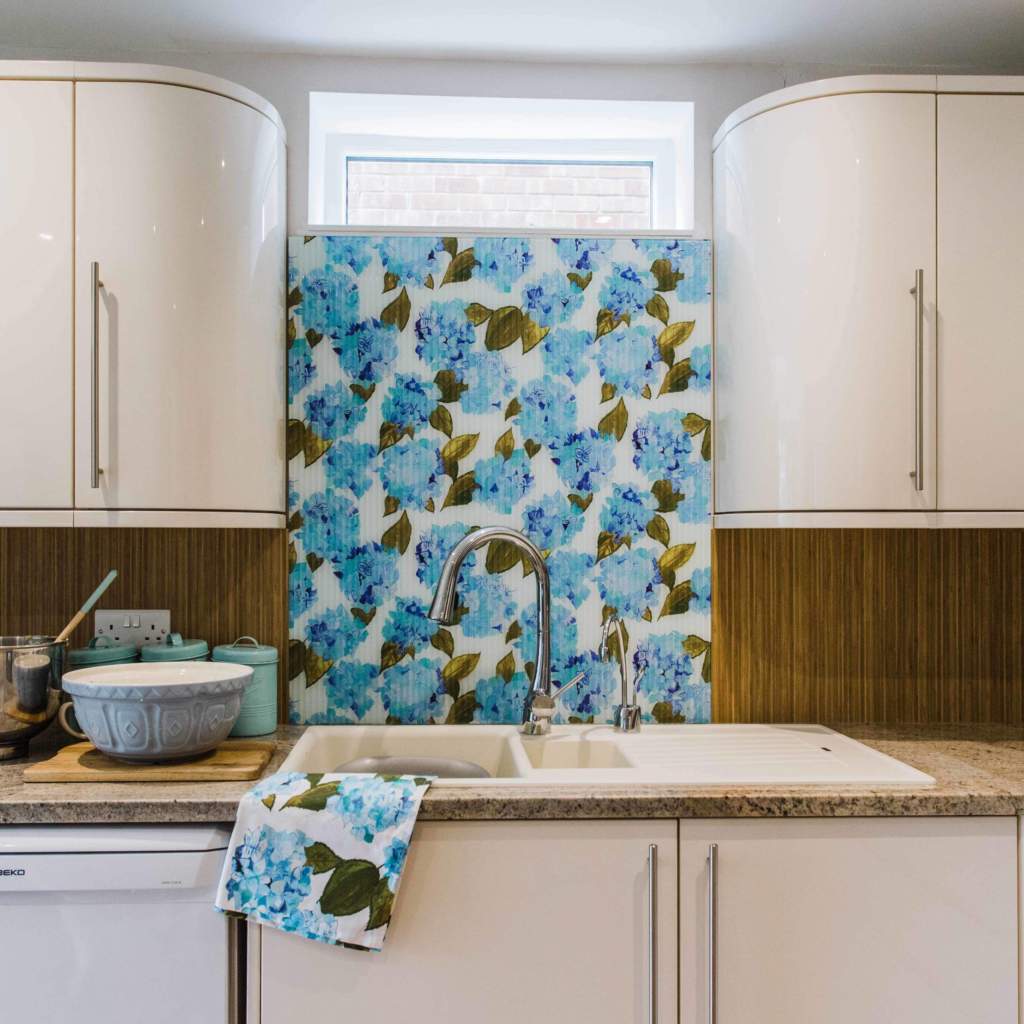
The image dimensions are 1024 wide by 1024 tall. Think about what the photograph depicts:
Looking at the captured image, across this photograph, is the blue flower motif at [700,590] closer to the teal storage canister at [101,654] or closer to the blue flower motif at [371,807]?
the blue flower motif at [371,807]

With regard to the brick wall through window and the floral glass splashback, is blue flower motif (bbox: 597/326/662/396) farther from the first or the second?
the brick wall through window

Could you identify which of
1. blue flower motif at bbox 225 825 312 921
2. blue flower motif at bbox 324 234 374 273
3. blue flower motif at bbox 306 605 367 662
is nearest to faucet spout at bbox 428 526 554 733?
blue flower motif at bbox 306 605 367 662

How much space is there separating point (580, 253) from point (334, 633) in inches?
38.9

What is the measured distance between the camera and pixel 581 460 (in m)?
1.94

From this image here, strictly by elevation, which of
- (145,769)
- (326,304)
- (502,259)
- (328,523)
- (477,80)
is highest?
(477,80)

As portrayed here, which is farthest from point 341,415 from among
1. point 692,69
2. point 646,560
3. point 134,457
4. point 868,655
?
point 868,655

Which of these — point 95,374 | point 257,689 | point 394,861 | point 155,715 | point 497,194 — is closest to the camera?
point 394,861

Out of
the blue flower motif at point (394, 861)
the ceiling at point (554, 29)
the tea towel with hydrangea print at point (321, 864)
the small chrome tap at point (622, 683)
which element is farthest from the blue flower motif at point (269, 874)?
the ceiling at point (554, 29)

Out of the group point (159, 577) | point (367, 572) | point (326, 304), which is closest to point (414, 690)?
point (367, 572)

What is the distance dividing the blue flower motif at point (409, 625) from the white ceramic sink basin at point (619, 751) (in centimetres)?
18

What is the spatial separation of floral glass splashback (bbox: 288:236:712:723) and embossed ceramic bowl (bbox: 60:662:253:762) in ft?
1.36

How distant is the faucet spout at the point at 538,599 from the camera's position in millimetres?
1732

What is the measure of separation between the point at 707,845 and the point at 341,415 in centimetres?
113

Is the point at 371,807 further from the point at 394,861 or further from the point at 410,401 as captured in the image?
the point at 410,401
